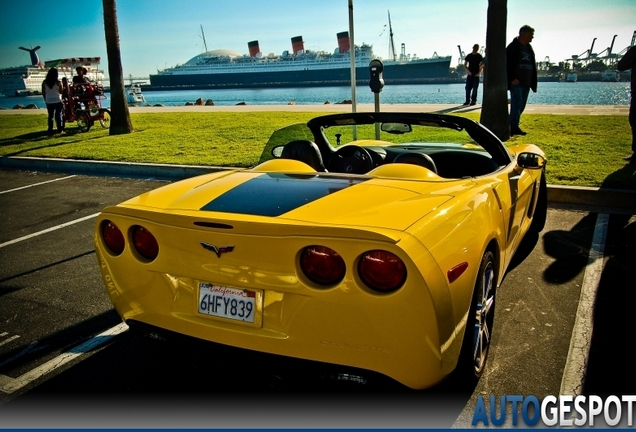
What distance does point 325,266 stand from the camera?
207cm

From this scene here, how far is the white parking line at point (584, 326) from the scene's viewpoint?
2.65 metres

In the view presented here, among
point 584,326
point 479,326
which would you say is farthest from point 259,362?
point 584,326

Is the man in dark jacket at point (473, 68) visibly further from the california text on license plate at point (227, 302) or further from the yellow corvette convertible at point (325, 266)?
the california text on license plate at point (227, 302)

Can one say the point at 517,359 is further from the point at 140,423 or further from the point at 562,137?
the point at 562,137

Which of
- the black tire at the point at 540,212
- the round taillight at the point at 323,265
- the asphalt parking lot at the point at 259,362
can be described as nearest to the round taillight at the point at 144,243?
the asphalt parking lot at the point at 259,362

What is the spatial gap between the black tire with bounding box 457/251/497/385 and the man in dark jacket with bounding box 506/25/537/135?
7629mm

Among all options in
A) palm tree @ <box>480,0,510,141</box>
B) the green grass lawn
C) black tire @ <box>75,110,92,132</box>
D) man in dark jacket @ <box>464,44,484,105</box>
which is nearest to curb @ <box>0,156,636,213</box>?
the green grass lawn

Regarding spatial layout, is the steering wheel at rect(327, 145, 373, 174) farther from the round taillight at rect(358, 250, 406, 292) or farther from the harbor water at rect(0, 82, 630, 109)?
the harbor water at rect(0, 82, 630, 109)

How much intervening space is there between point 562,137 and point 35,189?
8644mm

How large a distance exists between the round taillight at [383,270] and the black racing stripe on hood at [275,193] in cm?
48

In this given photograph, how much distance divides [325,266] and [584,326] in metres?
2.00

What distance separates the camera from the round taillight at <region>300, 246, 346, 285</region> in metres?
2.07

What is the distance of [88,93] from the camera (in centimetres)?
1554

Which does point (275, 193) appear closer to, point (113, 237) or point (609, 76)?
point (113, 237)
